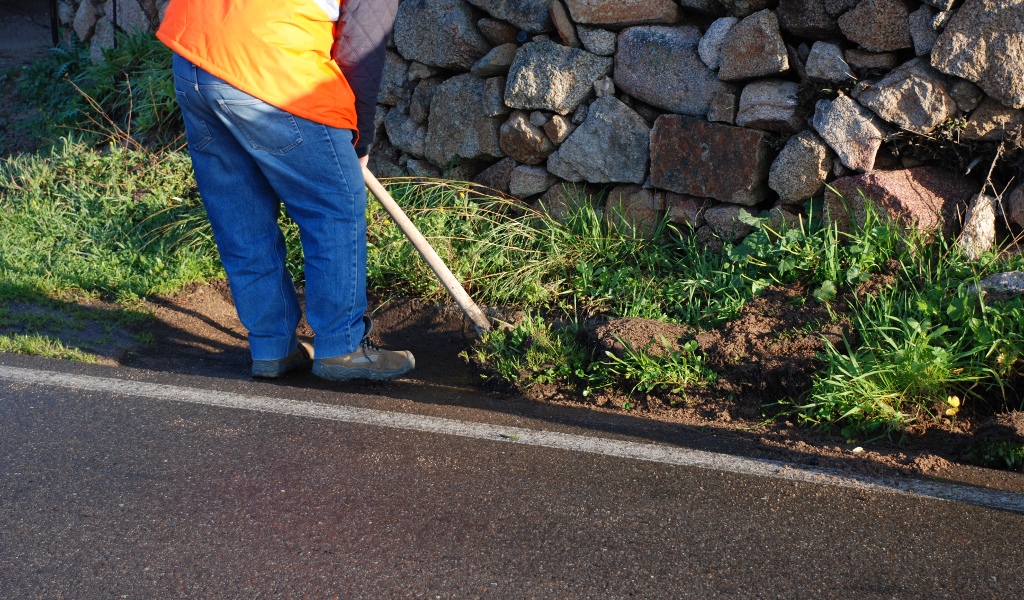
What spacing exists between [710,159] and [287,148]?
194 cm

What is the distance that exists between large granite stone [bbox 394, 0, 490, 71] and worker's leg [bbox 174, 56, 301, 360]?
1.72 meters

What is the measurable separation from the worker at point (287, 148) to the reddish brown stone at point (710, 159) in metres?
1.47

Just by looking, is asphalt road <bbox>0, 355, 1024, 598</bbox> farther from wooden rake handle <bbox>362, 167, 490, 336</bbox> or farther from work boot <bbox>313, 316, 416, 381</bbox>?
wooden rake handle <bbox>362, 167, 490, 336</bbox>

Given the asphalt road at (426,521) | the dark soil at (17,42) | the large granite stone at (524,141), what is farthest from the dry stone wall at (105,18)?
the asphalt road at (426,521)

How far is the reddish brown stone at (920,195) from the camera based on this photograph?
344cm

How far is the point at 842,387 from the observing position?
2861 mm

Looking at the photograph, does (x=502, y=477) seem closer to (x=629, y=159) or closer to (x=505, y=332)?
(x=505, y=332)

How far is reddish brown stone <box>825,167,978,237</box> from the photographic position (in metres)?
3.44

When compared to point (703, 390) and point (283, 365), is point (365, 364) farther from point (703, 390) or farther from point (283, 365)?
point (703, 390)

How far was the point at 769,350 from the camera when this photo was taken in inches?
124

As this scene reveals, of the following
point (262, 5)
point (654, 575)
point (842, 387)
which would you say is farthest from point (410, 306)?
point (654, 575)

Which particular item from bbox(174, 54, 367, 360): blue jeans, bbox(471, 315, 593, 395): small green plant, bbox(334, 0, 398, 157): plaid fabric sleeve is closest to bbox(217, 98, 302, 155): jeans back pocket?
bbox(174, 54, 367, 360): blue jeans

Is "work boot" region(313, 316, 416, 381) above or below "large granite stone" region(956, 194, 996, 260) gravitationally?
below

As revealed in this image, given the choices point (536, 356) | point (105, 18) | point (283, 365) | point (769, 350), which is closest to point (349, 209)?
point (283, 365)
